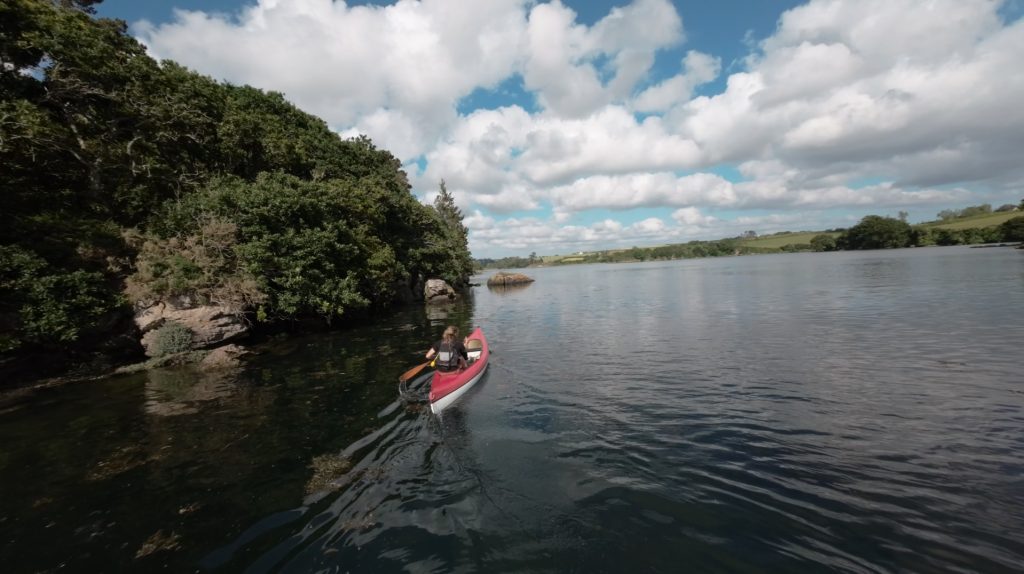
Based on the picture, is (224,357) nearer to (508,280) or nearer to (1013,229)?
(508,280)

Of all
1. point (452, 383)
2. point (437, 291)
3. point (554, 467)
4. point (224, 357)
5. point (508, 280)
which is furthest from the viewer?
point (508, 280)

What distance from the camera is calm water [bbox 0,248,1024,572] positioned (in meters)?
5.45

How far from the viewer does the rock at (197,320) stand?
59.7 feet

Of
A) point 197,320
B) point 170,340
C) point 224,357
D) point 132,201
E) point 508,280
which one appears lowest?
point 224,357

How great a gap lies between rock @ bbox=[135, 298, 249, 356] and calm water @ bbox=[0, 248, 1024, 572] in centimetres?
347

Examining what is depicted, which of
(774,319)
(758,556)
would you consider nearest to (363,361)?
(758,556)

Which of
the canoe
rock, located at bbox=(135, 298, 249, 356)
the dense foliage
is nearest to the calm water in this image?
the canoe

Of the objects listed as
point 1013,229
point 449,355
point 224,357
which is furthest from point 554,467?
point 1013,229

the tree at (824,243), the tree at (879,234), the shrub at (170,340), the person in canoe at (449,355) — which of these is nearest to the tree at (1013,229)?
the tree at (879,234)

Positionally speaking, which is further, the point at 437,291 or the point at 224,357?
the point at 437,291

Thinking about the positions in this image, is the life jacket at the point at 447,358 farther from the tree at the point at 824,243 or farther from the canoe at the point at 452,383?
the tree at the point at 824,243

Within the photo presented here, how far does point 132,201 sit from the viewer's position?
21.0m

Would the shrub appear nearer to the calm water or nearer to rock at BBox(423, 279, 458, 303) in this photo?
the calm water

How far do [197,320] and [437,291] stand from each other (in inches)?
1219
